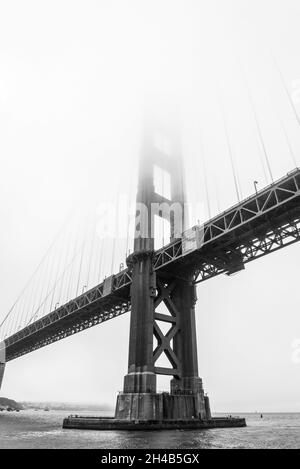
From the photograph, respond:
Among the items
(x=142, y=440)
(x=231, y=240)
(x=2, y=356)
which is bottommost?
(x=142, y=440)

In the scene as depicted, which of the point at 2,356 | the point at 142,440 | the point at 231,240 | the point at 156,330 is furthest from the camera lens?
the point at 2,356

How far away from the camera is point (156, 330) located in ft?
115

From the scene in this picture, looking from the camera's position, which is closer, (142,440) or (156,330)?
(142,440)

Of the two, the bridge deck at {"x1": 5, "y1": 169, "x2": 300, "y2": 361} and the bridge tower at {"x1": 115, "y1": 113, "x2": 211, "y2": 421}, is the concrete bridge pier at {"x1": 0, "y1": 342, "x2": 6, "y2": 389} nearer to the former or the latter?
the bridge deck at {"x1": 5, "y1": 169, "x2": 300, "y2": 361}

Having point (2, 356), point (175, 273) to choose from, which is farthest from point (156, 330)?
point (2, 356)

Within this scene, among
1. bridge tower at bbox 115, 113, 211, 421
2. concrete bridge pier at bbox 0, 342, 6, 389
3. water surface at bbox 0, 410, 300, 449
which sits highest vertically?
concrete bridge pier at bbox 0, 342, 6, 389

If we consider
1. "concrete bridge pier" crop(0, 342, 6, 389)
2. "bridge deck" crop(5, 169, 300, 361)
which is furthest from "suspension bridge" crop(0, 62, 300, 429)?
"concrete bridge pier" crop(0, 342, 6, 389)

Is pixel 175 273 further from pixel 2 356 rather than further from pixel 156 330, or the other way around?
pixel 2 356

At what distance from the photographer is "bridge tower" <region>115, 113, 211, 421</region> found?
31.3m

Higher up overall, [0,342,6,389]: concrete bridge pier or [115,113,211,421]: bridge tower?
[0,342,6,389]: concrete bridge pier

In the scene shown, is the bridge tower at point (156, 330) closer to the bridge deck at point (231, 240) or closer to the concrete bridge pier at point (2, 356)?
the bridge deck at point (231, 240)

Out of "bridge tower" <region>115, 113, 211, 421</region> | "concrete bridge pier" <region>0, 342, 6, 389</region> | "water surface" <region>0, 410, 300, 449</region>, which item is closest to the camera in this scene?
"water surface" <region>0, 410, 300, 449</region>
